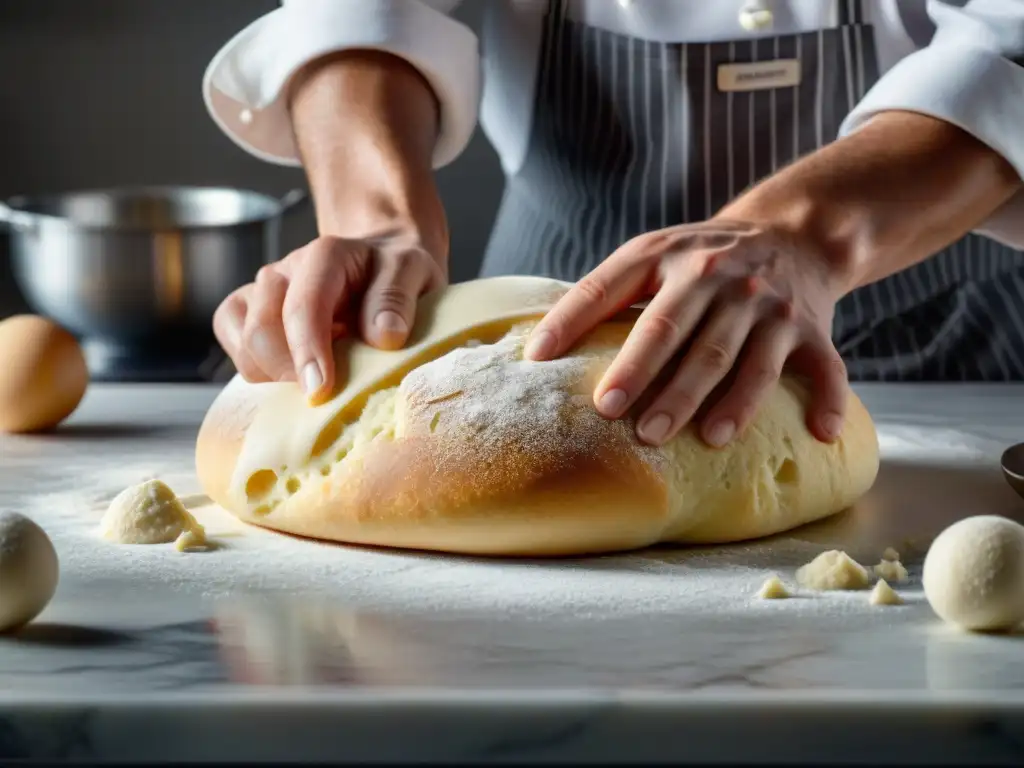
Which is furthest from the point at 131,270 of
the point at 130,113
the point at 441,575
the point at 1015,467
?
the point at 1015,467

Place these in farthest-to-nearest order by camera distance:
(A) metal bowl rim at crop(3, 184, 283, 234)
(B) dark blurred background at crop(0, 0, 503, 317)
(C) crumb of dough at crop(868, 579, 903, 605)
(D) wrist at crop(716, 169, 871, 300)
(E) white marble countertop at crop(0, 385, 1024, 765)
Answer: (B) dark blurred background at crop(0, 0, 503, 317), (A) metal bowl rim at crop(3, 184, 283, 234), (D) wrist at crop(716, 169, 871, 300), (C) crumb of dough at crop(868, 579, 903, 605), (E) white marble countertop at crop(0, 385, 1024, 765)

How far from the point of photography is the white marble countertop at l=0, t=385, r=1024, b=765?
775mm

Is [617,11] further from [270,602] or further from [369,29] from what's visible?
[270,602]

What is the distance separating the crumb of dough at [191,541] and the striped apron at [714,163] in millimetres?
968

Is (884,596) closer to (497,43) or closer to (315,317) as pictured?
(315,317)

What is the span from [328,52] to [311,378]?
2.38ft

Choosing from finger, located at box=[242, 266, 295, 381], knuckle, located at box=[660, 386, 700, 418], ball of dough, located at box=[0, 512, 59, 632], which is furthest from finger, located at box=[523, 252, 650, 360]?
ball of dough, located at box=[0, 512, 59, 632]

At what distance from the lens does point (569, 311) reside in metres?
1.19

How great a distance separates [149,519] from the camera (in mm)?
1179

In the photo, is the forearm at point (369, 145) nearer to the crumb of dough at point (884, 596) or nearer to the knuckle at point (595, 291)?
the knuckle at point (595, 291)

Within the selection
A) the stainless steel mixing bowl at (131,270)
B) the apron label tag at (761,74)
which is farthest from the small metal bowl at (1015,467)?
the stainless steel mixing bowl at (131,270)

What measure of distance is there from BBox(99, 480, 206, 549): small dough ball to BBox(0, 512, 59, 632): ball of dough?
225mm

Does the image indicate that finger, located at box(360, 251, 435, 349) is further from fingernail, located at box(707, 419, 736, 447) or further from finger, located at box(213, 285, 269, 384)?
fingernail, located at box(707, 419, 736, 447)

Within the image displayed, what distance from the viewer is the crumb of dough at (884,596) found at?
3.30 feet
